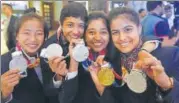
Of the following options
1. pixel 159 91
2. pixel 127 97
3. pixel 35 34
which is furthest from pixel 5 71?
pixel 159 91

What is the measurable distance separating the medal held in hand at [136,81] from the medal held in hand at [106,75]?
0.21 feet

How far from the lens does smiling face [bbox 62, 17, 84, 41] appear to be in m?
1.26

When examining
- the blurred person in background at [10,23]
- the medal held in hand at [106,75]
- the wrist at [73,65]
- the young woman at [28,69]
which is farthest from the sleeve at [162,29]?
the blurred person in background at [10,23]

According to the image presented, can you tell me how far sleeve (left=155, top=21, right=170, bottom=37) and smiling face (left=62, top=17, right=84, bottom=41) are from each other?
12.4 inches

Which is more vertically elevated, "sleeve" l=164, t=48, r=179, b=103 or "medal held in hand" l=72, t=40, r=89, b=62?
"medal held in hand" l=72, t=40, r=89, b=62

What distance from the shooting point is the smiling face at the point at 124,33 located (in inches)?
48.5

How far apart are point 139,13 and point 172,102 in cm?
38

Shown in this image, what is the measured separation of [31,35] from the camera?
1289 mm

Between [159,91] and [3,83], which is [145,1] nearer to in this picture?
[159,91]

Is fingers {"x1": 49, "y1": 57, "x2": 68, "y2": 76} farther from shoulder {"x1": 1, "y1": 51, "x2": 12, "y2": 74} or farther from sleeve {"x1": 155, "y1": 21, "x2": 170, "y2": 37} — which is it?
sleeve {"x1": 155, "y1": 21, "x2": 170, "y2": 37}

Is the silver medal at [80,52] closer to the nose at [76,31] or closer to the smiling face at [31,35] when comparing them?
the nose at [76,31]

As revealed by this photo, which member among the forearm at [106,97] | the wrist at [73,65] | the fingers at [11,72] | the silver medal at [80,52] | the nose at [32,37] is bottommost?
the forearm at [106,97]

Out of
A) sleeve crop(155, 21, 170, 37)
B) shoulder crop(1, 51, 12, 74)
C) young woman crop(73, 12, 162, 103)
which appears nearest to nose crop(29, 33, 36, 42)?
shoulder crop(1, 51, 12, 74)

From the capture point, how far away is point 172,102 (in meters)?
1.21
